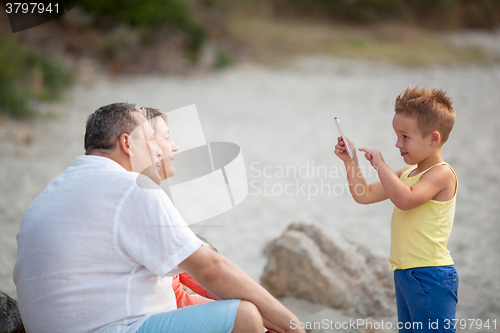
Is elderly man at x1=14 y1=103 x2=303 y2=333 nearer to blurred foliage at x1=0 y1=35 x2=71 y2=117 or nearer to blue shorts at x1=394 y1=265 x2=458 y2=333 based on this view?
blue shorts at x1=394 y1=265 x2=458 y2=333

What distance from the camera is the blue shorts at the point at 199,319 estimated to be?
1.16 meters

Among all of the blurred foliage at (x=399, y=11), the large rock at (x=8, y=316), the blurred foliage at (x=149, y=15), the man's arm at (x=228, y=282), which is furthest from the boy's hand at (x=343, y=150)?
the blurred foliage at (x=399, y=11)

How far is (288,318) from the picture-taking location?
1.24m

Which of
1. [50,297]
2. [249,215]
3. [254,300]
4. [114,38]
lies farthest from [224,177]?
[114,38]

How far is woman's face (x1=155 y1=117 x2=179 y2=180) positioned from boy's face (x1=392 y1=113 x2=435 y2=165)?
2.62ft

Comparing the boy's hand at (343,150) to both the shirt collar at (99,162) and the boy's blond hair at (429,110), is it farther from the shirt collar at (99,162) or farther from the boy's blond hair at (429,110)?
the shirt collar at (99,162)

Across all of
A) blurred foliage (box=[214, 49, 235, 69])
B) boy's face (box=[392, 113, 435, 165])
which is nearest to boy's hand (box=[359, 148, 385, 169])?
boy's face (box=[392, 113, 435, 165])

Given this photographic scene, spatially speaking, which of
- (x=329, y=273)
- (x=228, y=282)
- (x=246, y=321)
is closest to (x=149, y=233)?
(x=228, y=282)

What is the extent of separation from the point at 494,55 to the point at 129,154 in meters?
14.0

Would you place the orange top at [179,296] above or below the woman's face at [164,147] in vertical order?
below

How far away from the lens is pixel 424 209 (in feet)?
4.75

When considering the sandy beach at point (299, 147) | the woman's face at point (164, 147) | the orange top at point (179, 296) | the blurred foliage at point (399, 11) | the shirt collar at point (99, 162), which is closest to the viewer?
the shirt collar at point (99, 162)

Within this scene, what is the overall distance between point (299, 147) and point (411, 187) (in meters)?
4.16

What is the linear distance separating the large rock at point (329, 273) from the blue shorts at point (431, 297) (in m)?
0.77
